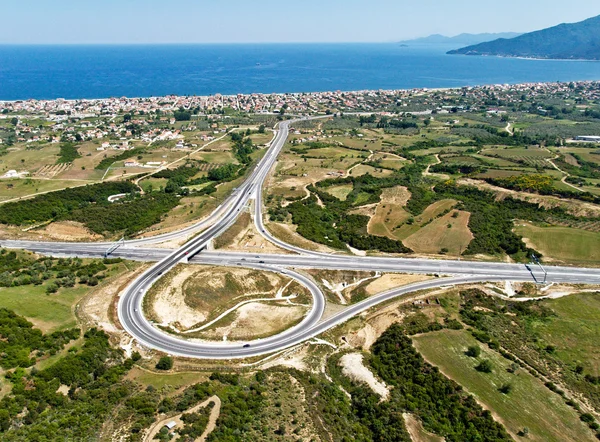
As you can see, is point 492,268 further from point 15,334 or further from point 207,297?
point 15,334

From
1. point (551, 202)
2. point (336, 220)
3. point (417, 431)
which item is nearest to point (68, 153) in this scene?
point (336, 220)

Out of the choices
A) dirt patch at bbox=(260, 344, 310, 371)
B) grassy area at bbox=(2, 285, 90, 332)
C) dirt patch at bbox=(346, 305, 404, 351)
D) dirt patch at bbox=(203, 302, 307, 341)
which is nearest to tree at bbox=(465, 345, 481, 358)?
dirt patch at bbox=(346, 305, 404, 351)

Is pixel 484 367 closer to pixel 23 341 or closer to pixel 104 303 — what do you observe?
pixel 104 303

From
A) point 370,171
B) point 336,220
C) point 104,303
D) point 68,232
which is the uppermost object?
point 370,171

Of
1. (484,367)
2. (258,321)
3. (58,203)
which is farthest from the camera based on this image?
(58,203)

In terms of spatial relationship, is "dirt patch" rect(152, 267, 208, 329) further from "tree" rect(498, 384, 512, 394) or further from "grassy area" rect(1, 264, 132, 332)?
"tree" rect(498, 384, 512, 394)

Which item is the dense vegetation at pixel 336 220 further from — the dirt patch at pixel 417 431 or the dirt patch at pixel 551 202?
the dirt patch at pixel 417 431
